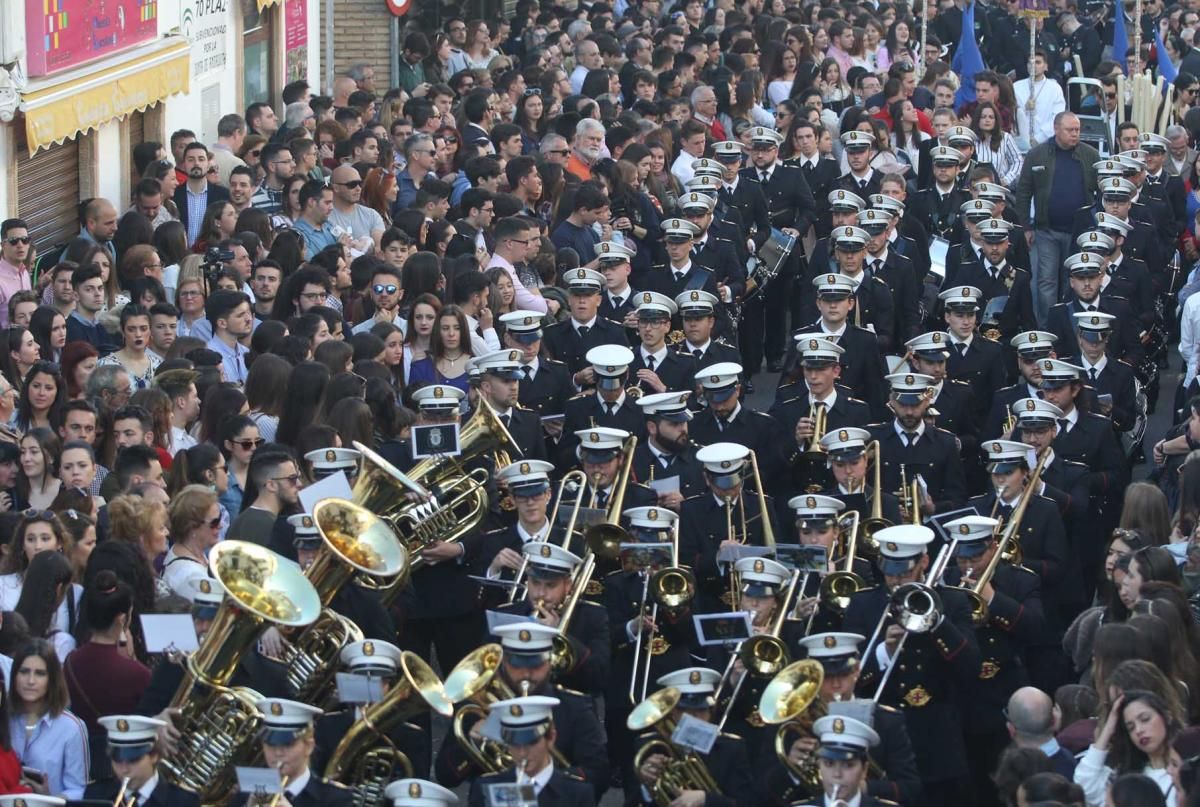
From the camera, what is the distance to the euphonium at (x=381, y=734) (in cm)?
823

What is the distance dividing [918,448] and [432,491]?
262 centimetres

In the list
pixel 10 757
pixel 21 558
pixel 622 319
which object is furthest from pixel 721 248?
pixel 10 757

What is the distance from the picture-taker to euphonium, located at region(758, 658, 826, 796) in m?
8.24

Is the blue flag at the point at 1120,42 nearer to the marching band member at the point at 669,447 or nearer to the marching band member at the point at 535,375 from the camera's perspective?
the marching band member at the point at 535,375

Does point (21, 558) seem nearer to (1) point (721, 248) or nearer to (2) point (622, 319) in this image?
(2) point (622, 319)

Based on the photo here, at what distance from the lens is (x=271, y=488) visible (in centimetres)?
981

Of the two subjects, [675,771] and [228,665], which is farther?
[675,771]

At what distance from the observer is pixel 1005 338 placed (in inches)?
574

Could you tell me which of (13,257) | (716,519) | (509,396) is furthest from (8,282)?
(716,519)

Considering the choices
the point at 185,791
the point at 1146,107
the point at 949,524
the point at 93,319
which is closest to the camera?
the point at 185,791

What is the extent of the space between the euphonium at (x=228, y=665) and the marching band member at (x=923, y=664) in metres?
2.22

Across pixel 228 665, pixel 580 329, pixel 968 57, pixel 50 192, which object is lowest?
pixel 968 57

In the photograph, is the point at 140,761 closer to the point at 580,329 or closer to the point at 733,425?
the point at 733,425

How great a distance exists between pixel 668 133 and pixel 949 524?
8.66 m
